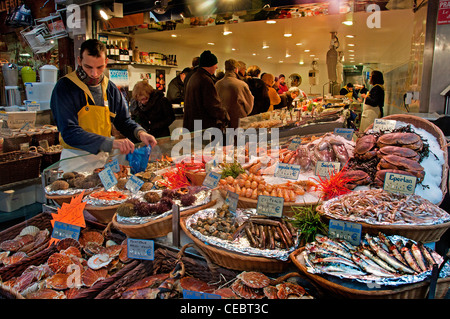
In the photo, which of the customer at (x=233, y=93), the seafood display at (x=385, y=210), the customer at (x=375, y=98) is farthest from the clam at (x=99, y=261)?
the customer at (x=375, y=98)

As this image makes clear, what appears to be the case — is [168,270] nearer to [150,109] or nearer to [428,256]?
[428,256]

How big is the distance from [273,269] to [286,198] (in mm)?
655

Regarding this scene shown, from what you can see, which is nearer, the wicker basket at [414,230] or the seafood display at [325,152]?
the wicker basket at [414,230]

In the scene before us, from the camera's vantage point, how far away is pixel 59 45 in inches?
274

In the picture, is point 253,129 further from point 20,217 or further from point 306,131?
point 20,217

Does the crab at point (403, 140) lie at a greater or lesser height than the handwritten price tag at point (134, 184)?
greater

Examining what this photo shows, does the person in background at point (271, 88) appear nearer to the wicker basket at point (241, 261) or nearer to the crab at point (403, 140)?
the crab at point (403, 140)

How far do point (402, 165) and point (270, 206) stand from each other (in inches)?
40.0

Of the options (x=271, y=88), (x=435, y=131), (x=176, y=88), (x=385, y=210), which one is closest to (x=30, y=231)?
(x=385, y=210)

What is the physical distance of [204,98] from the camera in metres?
4.64

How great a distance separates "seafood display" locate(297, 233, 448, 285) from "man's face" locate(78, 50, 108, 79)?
224cm

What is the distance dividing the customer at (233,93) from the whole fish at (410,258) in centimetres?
430

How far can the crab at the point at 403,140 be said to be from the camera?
2.42 metres

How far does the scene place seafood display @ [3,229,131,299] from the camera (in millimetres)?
1802
